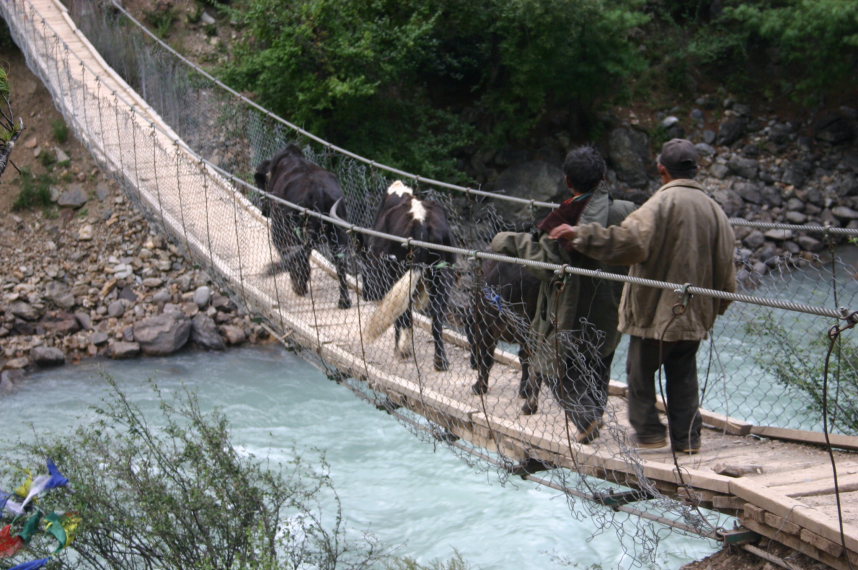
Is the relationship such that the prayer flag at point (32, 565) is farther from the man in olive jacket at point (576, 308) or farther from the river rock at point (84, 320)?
the river rock at point (84, 320)

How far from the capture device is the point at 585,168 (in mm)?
2645

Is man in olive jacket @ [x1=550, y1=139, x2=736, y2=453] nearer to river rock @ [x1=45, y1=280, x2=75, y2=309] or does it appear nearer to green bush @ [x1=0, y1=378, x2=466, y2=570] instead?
green bush @ [x1=0, y1=378, x2=466, y2=570]

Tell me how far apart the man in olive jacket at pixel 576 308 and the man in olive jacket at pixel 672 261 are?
0.16 metres

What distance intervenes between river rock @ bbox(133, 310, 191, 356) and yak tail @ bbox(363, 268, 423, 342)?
12.3 ft

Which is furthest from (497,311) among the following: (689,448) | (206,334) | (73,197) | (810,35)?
(810,35)

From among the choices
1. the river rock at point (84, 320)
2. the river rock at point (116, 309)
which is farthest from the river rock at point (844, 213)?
the river rock at point (84, 320)

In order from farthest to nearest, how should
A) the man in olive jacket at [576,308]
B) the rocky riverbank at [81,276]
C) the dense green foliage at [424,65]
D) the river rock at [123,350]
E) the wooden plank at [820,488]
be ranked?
the dense green foliage at [424,65], the rocky riverbank at [81,276], the river rock at [123,350], the man in olive jacket at [576,308], the wooden plank at [820,488]

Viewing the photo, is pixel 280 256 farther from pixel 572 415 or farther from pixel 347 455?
pixel 572 415

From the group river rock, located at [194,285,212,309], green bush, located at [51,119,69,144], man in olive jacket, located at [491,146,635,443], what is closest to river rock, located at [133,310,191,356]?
river rock, located at [194,285,212,309]

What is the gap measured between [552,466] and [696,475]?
51 centimetres

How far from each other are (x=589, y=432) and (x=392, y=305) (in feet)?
4.05

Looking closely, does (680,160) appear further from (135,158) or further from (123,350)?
(123,350)

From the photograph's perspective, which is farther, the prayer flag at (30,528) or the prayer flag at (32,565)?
the prayer flag at (30,528)

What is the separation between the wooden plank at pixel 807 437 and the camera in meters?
2.87
